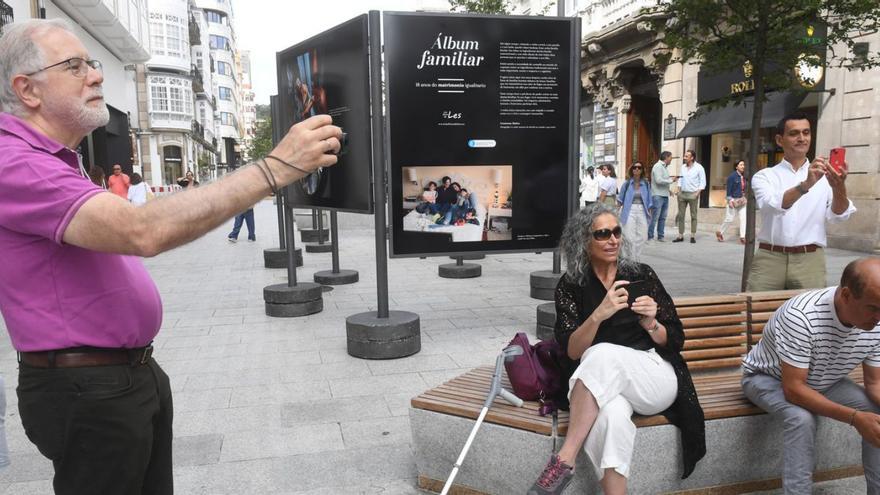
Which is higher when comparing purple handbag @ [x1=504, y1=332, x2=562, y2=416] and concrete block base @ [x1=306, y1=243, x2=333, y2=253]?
purple handbag @ [x1=504, y1=332, x2=562, y2=416]

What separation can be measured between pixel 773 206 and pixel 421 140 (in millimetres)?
2717

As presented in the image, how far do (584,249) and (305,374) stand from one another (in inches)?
108

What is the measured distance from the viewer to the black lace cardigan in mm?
2980

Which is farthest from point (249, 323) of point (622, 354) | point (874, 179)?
point (874, 179)

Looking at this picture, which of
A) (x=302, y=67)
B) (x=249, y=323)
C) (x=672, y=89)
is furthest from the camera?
(x=672, y=89)

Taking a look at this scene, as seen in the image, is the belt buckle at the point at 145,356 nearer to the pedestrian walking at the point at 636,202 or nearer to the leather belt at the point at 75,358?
the leather belt at the point at 75,358

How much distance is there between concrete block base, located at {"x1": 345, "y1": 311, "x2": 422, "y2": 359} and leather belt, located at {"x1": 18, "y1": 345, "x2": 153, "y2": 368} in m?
3.68

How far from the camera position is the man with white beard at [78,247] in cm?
152

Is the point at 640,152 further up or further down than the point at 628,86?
further down

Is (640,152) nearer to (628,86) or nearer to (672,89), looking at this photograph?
(628,86)

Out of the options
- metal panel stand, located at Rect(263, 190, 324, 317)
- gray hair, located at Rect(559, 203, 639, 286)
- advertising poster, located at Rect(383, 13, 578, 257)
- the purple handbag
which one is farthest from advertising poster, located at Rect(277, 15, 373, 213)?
the purple handbag

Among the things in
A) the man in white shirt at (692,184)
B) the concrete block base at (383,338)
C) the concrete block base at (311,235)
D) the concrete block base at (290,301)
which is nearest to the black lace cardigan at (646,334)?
the concrete block base at (383,338)

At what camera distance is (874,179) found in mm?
11367

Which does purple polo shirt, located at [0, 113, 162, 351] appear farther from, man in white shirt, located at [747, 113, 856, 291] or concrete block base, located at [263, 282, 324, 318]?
concrete block base, located at [263, 282, 324, 318]
